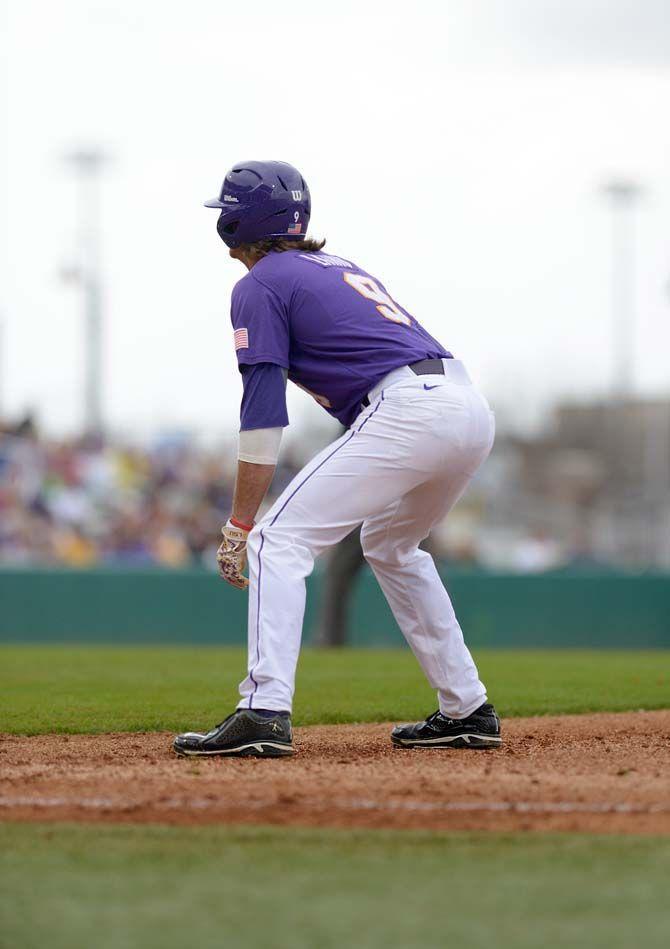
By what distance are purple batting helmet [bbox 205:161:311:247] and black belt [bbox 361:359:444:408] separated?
0.75 m

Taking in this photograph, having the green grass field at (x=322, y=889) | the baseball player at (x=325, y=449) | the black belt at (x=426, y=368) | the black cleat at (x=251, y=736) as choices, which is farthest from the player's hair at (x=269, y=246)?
the green grass field at (x=322, y=889)

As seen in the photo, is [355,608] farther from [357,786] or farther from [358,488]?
[357,786]

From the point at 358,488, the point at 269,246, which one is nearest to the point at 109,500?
the point at 269,246

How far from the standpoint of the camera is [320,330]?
5.16m

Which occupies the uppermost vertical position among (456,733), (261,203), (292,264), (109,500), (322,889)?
(261,203)

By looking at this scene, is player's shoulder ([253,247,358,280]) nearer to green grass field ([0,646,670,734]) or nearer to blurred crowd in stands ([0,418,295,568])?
green grass field ([0,646,670,734])

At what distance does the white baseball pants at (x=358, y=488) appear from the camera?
16.2ft

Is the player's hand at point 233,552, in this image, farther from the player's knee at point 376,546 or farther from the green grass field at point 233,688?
the green grass field at point 233,688

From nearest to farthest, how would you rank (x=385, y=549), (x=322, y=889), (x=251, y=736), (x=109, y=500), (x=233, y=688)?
1. (x=322, y=889)
2. (x=251, y=736)
3. (x=385, y=549)
4. (x=233, y=688)
5. (x=109, y=500)

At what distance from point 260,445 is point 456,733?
1.43 metres

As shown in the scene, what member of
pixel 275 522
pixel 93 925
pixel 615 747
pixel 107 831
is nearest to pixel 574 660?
pixel 615 747

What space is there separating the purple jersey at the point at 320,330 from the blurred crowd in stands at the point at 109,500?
1573 cm

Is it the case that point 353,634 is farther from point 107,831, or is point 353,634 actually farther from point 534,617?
point 107,831

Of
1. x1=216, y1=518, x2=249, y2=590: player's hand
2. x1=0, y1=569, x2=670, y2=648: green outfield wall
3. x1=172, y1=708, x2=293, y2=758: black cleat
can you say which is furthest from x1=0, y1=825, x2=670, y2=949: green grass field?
x1=0, y1=569, x2=670, y2=648: green outfield wall
